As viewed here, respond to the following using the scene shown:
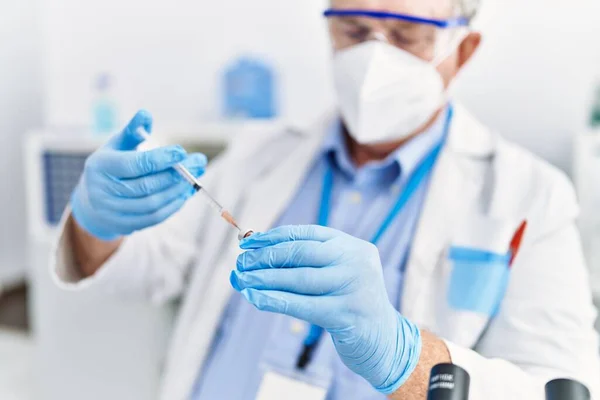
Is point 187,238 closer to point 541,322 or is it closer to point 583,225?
point 541,322

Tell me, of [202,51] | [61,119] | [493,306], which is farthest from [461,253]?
[61,119]

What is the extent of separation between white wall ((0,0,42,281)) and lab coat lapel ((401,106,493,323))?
294cm

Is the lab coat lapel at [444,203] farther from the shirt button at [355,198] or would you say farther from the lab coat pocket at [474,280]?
the shirt button at [355,198]

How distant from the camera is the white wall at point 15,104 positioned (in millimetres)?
3334

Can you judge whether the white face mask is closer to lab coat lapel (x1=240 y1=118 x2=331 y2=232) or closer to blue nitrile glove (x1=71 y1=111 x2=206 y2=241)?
lab coat lapel (x1=240 y1=118 x2=331 y2=232)

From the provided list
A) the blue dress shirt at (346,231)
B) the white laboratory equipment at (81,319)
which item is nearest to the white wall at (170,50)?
the white laboratory equipment at (81,319)

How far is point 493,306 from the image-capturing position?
0.97m

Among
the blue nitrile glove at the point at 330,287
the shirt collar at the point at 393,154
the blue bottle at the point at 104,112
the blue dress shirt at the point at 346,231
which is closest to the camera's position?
the blue nitrile glove at the point at 330,287

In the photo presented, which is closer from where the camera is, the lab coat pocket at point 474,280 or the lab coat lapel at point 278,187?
the lab coat pocket at point 474,280

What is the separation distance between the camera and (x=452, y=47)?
1.13 metres

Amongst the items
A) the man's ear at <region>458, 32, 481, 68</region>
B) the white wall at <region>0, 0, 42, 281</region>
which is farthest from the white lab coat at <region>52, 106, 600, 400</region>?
the white wall at <region>0, 0, 42, 281</region>

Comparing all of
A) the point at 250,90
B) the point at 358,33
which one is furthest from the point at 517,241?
the point at 250,90

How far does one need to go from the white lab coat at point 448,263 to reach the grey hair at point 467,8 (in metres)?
0.19

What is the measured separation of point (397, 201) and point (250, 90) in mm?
963
